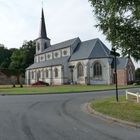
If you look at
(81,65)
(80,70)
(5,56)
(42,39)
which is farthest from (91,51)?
(5,56)

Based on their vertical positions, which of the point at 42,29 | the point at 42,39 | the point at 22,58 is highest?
the point at 42,29

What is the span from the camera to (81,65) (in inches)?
2758

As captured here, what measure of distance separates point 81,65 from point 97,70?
15.2ft

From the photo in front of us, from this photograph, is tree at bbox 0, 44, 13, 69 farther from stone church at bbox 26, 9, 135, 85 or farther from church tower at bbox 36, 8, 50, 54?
stone church at bbox 26, 9, 135, 85

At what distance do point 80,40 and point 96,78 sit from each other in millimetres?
15048

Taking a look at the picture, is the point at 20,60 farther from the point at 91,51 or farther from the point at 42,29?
the point at 91,51

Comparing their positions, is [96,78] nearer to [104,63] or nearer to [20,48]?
[104,63]

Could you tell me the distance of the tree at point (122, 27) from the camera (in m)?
17.0

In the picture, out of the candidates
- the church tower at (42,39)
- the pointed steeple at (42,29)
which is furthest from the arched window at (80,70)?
the pointed steeple at (42,29)

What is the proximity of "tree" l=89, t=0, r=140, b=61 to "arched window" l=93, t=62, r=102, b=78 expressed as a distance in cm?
4871

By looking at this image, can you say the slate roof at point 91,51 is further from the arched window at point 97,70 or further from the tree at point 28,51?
the tree at point 28,51

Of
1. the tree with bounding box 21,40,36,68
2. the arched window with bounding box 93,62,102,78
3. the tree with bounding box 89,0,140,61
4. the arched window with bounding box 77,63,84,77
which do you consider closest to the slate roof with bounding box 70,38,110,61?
the arched window with bounding box 77,63,84,77

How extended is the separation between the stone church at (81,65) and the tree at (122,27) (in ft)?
135

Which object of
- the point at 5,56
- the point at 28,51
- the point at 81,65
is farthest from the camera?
the point at 5,56
